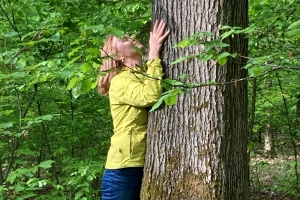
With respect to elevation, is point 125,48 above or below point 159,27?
below

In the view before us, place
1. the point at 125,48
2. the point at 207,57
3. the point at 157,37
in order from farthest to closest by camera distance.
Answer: the point at 125,48
the point at 157,37
the point at 207,57

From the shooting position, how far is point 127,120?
7.73ft

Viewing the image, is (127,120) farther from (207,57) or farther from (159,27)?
(207,57)

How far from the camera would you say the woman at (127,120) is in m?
2.28

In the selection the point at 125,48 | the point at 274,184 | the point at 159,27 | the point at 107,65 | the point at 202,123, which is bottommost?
the point at 274,184

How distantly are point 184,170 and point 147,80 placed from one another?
598 millimetres

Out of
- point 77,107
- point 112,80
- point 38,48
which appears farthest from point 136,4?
point 112,80

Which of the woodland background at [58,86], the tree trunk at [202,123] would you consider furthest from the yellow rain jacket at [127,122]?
the woodland background at [58,86]

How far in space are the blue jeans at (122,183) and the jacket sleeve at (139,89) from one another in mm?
476

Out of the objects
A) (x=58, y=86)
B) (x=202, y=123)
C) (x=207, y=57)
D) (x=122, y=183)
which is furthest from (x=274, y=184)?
(x=207, y=57)

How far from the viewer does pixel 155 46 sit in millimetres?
2285

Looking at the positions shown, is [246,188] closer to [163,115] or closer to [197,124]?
[197,124]

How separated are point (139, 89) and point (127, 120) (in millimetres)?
271

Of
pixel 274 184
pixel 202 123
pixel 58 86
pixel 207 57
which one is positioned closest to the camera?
pixel 207 57
